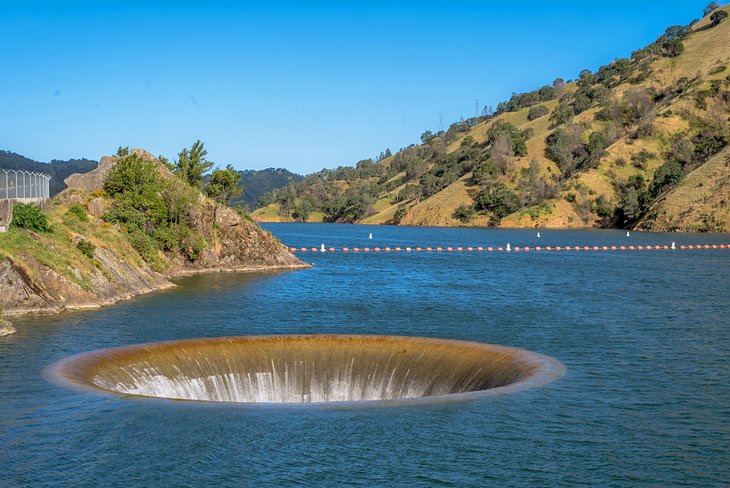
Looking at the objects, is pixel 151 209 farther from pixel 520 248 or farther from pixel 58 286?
pixel 520 248

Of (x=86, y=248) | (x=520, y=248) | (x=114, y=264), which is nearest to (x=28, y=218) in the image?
(x=86, y=248)

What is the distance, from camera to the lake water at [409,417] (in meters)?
20.1

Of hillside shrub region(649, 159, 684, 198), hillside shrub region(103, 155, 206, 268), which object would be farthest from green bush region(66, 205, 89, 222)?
hillside shrub region(649, 159, 684, 198)

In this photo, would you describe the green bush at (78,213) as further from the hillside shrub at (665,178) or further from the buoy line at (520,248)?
the hillside shrub at (665,178)

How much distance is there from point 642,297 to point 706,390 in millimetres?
29478

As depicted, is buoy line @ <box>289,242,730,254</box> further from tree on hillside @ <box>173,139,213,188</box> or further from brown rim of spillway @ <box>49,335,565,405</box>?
brown rim of spillway @ <box>49,335,565,405</box>

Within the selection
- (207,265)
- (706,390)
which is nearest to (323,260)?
(207,265)

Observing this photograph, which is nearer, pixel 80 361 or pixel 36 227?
pixel 80 361

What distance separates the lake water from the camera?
65.9ft

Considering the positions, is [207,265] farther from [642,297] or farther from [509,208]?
[509,208]

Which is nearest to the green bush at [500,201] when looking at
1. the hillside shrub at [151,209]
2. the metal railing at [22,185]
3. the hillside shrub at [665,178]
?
the hillside shrub at [665,178]

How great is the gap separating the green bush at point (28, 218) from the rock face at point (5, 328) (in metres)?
13.3

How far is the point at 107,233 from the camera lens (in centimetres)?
6181

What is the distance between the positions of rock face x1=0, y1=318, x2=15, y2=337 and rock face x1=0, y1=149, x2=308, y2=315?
8.61ft
